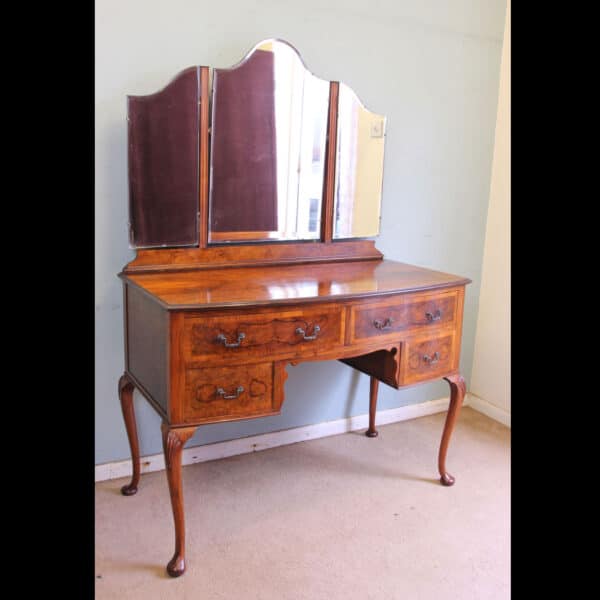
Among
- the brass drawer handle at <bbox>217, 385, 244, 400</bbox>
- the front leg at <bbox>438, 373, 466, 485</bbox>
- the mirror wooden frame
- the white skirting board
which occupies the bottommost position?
the white skirting board

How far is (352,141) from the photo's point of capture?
2301 mm

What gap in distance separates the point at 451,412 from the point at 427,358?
28 cm

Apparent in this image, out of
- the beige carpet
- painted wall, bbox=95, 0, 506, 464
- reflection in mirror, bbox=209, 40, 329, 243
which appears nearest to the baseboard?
painted wall, bbox=95, 0, 506, 464

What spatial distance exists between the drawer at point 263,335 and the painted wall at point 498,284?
131 cm

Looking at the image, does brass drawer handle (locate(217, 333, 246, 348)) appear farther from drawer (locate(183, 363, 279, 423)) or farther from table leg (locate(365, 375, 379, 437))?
table leg (locate(365, 375, 379, 437))

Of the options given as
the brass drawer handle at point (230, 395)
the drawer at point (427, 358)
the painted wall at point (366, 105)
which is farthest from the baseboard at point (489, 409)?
the brass drawer handle at point (230, 395)

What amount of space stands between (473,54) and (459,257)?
878 mm

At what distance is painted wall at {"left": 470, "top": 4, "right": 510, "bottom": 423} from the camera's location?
2756 millimetres

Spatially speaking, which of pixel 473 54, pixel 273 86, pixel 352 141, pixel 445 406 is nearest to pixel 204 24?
pixel 273 86

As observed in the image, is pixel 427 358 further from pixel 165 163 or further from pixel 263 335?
pixel 165 163

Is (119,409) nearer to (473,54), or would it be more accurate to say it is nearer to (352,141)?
(352,141)

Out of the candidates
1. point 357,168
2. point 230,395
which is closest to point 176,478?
point 230,395

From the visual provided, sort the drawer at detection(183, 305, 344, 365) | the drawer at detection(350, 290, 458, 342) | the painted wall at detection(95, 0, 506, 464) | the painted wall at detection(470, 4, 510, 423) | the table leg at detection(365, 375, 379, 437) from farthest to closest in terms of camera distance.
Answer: the painted wall at detection(470, 4, 510, 423) → the table leg at detection(365, 375, 379, 437) → the painted wall at detection(95, 0, 506, 464) → the drawer at detection(350, 290, 458, 342) → the drawer at detection(183, 305, 344, 365)

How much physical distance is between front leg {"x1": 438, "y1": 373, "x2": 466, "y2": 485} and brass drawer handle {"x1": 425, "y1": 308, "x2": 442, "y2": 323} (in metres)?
0.24
